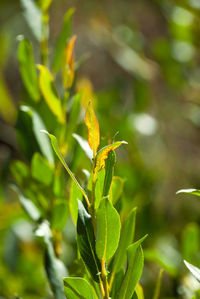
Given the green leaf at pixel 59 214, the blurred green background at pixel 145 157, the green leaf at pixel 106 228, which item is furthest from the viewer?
the blurred green background at pixel 145 157

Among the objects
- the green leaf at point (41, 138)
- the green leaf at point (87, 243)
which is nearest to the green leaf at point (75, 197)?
the green leaf at point (87, 243)

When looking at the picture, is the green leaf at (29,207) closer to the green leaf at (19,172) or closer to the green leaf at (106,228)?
the green leaf at (19,172)

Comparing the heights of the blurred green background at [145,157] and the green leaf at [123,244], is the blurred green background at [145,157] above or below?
below

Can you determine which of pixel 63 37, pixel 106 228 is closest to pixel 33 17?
pixel 63 37

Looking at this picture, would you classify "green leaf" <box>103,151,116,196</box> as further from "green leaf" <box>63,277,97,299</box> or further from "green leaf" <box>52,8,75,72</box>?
"green leaf" <box>52,8,75,72</box>

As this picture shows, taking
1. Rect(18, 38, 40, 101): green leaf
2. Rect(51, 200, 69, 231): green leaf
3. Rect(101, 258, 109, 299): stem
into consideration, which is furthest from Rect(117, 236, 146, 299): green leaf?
Rect(18, 38, 40, 101): green leaf

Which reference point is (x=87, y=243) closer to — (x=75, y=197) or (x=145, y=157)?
(x=75, y=197)

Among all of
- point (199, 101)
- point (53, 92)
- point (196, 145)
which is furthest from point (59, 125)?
point (196, 145)

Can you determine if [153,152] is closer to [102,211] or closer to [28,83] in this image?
[28,83]
